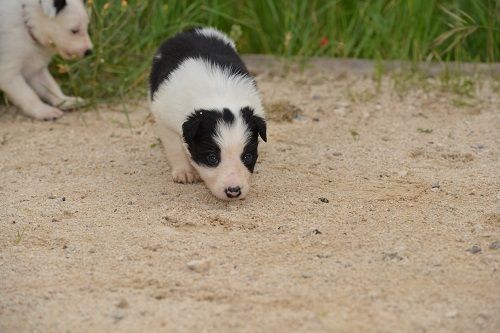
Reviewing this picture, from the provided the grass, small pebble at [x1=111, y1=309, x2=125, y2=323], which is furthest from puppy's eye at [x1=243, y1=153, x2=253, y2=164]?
the grass

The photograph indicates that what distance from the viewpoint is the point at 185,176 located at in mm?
6055

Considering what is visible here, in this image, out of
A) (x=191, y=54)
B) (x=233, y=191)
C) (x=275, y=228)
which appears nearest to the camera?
(x=275, y=228)

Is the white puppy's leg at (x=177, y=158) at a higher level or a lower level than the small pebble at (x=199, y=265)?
lower

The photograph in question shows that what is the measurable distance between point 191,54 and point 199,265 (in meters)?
2.17

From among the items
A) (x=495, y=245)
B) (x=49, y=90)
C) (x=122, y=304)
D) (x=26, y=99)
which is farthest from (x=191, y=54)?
(x=495, y=245)

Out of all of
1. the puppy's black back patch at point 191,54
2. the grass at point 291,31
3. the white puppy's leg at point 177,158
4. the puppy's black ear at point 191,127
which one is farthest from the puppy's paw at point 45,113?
the puppy's black ear at point 191,127

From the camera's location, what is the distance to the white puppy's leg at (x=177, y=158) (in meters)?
6.06

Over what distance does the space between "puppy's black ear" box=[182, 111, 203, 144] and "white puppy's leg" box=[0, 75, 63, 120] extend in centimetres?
257

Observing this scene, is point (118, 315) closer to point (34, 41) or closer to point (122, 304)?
point (122, 304)

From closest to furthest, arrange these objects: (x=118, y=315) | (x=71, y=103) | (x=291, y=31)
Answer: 1. (x=118, y=315)
2. (x=71, y=103)
3. (x=291, y=31)

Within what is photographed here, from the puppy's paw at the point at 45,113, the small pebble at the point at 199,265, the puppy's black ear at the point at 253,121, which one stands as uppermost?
the puppy's black ear at the point at 253,121

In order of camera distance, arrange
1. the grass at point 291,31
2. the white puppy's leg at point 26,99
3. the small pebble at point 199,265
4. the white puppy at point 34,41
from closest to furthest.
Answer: the small pebble at point 199,265
the white puppy at point 34,41
the white puppy's leg at point 26,99
the grass at point 291,31

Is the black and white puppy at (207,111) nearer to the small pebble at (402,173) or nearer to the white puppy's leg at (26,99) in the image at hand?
the small pebble at (402,173)

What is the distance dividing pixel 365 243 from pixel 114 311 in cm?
158
